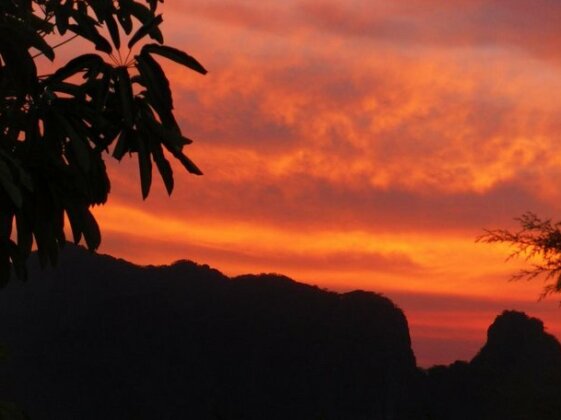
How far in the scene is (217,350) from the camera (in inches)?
4205

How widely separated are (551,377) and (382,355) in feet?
251

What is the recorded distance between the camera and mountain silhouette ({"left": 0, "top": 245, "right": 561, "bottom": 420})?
95881mm

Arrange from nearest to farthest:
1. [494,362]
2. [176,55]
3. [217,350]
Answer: [176,55] < [494,362] < [217,350]

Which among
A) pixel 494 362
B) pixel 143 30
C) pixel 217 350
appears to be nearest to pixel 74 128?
pixel 143 30

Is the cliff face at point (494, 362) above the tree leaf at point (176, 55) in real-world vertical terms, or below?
above

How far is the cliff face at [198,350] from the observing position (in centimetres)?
9794

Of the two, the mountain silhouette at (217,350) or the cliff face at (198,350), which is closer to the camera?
the mountain silhouette at (217,350)

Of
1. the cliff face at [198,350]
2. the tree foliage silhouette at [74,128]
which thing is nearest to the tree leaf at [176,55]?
the tree foliage silhouette at [74,128]

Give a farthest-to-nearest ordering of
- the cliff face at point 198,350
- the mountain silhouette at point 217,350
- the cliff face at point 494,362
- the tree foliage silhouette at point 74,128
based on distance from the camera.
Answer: the cliff face at point 198,350
the mountain silhouette at point 217,350
the cliff face at point 494,362
the tree foliage silhouette at point 74,128

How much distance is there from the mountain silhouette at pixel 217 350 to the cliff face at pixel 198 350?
13 centimetres

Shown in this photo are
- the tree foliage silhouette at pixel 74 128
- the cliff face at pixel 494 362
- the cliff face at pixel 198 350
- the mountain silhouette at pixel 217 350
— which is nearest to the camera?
the tree foliage silhouette at pixel 74 128

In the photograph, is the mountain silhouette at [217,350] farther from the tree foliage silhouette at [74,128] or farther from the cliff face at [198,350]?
the tree foliage silhouette at [74,128]

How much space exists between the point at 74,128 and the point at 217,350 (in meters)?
98.4

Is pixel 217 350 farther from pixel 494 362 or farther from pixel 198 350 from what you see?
pixel 494 362
